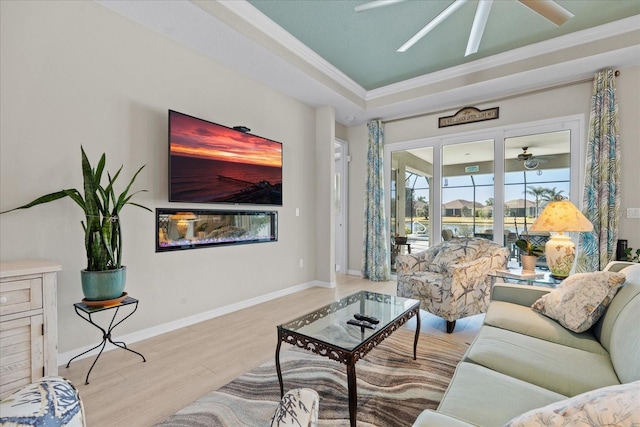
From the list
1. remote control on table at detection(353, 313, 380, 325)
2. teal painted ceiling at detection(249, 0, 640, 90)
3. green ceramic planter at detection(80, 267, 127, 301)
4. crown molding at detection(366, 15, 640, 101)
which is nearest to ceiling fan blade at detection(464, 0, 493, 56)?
teal painted ceiling at detection(249, 0, 640, 90)

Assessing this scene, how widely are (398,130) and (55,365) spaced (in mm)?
4900

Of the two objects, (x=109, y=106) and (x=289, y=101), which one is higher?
(x=289, y=101)

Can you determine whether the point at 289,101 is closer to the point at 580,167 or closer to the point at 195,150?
the point at 195,150

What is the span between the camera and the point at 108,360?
2297mm

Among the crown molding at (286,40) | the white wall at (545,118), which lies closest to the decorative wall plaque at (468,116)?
the white wall at (545,118)

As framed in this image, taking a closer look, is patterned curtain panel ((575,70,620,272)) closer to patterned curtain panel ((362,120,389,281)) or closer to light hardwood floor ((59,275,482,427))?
light hardwood floor ((59,275,482,427))

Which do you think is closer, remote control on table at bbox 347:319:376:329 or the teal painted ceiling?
remote control on table at bbox 347:319:376:329

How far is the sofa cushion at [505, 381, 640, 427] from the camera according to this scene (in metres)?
0.56

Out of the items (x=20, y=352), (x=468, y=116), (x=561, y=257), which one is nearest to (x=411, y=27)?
(x=468, y=116)

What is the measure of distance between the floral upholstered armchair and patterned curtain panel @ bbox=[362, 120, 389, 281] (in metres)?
1.52

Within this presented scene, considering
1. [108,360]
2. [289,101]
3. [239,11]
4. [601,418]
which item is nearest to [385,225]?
[289,101]

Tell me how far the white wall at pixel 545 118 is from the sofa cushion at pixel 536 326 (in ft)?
8.17

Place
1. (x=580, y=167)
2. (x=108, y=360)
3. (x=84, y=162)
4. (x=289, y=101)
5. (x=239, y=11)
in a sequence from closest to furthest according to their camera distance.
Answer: (x=84, y=162) < (x=108, y=360) < (x=239, y=11) < (x=580, y=167) < (x=289, y=101)

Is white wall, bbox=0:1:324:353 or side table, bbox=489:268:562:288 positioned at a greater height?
white wall, bbox=0:1:324:353
